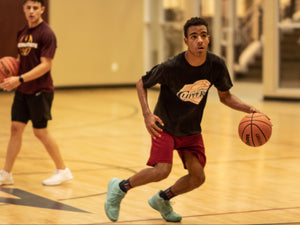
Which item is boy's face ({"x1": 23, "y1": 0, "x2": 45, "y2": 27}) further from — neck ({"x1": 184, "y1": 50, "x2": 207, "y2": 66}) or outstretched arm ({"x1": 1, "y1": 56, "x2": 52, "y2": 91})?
neck ({"x1": 184, "y1": 50, "x2": 207, "y2": 66})

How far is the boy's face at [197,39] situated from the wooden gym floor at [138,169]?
131cm

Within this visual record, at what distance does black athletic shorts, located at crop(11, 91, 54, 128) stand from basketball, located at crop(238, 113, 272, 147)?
2.15 m

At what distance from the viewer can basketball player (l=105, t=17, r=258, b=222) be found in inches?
183

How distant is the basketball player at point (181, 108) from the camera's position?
4.66 meters

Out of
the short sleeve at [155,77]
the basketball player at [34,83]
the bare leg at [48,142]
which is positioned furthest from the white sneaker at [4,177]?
the short sleeve at [155,77]

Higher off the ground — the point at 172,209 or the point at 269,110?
the point at 172,209

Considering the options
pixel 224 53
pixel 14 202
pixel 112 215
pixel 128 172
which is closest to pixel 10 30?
pixel 224 53

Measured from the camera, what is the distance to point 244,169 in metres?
6.99

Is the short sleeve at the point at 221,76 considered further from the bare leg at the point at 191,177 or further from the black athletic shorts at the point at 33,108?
the black athletic shorts at the point at 33,108

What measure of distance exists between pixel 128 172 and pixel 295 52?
821 centimetres

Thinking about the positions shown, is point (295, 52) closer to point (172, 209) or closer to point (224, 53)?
point (224, 53)

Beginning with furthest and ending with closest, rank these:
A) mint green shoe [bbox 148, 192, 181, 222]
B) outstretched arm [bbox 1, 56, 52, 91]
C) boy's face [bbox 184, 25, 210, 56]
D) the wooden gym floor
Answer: outstretched arm [bbox 1, 56, 52, 91], the wooden gym floor, mint green shoe [bbox 148, 192, 181, 222], boy's face [bbox 184, 25, 210, 56]

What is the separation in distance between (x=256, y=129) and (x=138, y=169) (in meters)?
2.45

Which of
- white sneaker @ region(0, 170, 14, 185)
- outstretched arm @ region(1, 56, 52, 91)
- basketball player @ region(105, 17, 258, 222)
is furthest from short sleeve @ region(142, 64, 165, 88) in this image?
white sneaker @ region(0, 170, 14, 185)
